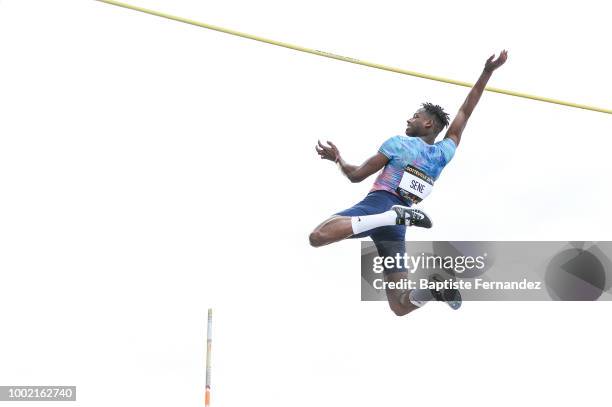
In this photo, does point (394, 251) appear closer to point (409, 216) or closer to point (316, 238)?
point (409, 216)

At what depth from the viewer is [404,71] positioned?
14.3m

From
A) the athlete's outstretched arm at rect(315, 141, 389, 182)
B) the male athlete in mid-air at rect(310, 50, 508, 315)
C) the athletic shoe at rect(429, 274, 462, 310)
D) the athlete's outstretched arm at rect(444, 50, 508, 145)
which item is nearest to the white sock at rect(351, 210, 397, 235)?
the male athlete in mid-air at rect(310, 50, 508, 315)

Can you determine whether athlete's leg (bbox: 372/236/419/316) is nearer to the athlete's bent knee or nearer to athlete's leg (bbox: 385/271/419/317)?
athlete's leg (bbox: 385/271/419/317)

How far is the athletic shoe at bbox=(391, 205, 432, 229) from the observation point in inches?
553

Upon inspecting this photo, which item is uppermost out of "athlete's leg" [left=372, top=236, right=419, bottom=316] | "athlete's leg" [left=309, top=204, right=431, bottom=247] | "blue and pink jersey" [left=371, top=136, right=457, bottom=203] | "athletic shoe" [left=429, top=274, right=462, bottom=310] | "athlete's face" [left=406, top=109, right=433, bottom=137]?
"athlete's face" [left=406, top=109, right=433, bottom=137]

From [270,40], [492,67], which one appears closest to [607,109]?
[492,67]

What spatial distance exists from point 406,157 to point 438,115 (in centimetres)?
102

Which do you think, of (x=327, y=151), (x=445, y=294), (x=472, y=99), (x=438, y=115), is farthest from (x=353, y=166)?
(x=445, y=294)

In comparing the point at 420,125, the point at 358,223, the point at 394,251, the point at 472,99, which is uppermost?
the point at 472,99

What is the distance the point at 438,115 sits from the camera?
14.6 m

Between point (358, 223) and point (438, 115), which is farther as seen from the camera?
point (438, 115)

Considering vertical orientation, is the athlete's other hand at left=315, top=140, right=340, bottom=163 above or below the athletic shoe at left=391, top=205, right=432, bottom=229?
above

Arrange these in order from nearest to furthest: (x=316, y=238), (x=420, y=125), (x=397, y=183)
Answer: (x=316, y=238), (x=397, y=183), (x=420, y=125)

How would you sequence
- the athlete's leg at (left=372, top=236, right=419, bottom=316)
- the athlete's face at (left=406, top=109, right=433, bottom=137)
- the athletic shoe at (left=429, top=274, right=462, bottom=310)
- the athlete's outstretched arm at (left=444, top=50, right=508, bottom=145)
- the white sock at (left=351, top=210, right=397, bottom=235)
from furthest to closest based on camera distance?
1. the athlete's face at (left=406, top=109, right=433, bottom=137)
2. the athlete's outstretched arm at (left=444, top=50, right=508, bottom=145)
3. the athlete's leg at (left=372, top=236, right=419, bottom=316)
4. the white sock at (left=351, top=210, right=397, bottom=235)
5. the athletic shoe at (left=429, top=274, right=462, bottom=310)
